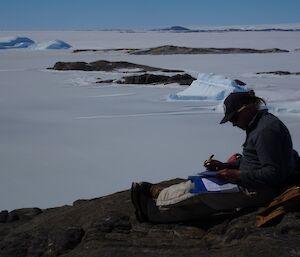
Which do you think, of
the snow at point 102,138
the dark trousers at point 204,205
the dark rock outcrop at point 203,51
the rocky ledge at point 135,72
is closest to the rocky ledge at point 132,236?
the dark trousers at point 204,205

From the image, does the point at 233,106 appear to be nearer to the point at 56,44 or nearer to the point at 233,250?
the point at 233,250

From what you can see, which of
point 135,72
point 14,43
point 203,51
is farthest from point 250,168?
point 14,43

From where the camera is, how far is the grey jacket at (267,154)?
249 centimetres

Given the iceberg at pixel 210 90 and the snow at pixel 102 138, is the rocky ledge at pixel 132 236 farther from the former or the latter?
the iceberg at pixel 210 90

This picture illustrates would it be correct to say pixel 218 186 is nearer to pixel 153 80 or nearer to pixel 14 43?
pixel 153 80

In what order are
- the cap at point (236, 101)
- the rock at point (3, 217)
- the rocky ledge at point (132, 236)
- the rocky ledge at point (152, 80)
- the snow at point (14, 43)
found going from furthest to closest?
the snow at point (14, 43), the rocky ledge at point (152, 80), the rock at point (3, 217), the cap at point (236, 101), the rocky ledge at point (132, 236)

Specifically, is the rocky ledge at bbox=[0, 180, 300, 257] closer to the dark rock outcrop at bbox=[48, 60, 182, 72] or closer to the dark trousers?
the dark trousers

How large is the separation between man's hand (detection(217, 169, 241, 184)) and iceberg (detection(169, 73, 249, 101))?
8463 mm

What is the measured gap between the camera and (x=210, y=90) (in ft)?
38.8

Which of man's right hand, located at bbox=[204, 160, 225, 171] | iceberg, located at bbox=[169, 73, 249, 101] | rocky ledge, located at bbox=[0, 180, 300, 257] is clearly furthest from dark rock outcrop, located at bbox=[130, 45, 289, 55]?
man's right hand, located at bbox=[204, 160, 225, 171]

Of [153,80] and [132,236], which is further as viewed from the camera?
[153,80]

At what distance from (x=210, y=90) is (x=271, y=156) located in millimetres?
9391

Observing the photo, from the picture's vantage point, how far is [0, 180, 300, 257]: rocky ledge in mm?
2438

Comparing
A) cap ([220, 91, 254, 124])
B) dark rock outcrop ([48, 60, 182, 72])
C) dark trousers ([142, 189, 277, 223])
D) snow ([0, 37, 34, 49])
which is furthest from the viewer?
snow ([0, 37, 34, 49])
